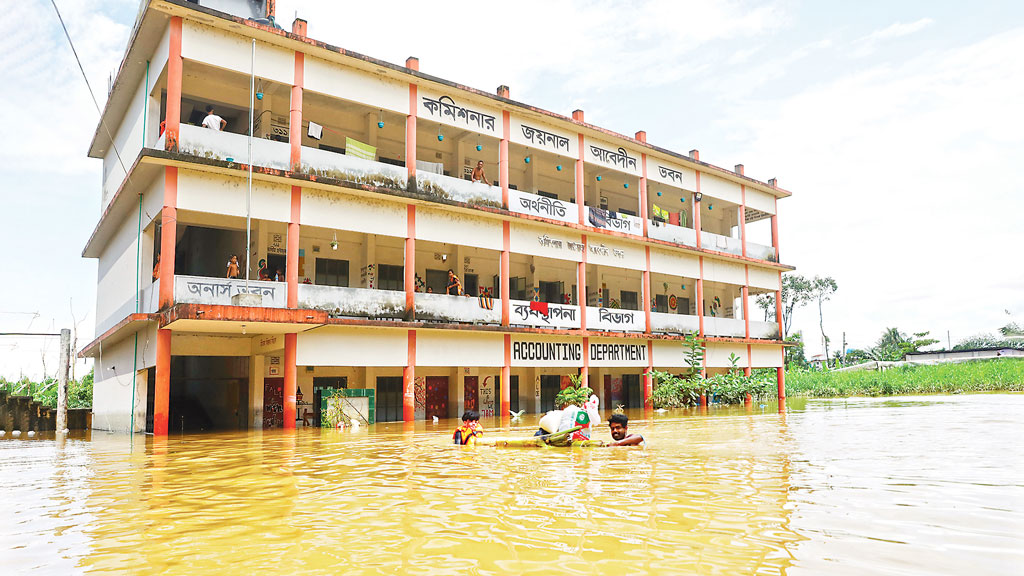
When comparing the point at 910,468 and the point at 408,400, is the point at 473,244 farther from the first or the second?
the point at 910,468

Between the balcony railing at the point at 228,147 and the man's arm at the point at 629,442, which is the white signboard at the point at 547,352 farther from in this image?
the man's arm at the point at 629,442

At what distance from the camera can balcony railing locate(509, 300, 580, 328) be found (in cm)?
2188

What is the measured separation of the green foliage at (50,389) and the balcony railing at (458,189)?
615 inches

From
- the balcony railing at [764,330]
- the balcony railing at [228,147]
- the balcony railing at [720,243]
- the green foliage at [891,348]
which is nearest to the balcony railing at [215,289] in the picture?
the balcony railing at [228,147]

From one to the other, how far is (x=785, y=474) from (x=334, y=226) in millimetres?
13248

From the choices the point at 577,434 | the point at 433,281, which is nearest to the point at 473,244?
the point at 433,281

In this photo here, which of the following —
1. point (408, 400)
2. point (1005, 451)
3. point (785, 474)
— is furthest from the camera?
point (408, 400)

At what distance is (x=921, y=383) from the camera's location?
35.3 m

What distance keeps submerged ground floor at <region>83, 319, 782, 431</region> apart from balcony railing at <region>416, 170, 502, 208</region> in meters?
3.79

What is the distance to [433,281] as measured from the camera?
23484 millimetres

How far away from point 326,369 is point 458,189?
651cm

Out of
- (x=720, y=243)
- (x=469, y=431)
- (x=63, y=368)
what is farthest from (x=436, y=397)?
(x=720, y=243)

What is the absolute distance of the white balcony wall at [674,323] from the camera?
85.7 ft

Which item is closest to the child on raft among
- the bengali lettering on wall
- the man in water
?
the man in water
